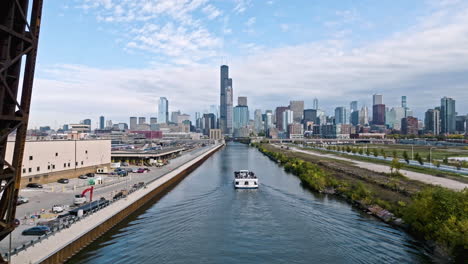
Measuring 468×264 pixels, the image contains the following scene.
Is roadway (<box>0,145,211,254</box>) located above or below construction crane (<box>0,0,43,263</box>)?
below

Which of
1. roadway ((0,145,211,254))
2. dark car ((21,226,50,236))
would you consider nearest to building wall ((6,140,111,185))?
roadway ((0,145,211,254))

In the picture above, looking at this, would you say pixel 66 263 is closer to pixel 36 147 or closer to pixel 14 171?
pixel 14 171

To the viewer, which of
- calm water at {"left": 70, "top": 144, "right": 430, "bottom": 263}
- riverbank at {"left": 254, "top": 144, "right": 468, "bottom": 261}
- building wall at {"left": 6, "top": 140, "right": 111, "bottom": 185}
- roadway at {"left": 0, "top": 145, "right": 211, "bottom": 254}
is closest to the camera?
riverbank at {"left": 254, "top": 144, "right": 468, "bottom": 261}

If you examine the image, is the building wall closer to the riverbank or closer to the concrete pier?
the concrete pier

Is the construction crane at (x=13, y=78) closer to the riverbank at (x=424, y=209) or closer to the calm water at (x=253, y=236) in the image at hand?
the calm water at (x=253, y=236)

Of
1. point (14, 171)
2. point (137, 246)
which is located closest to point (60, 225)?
point (137, 246)

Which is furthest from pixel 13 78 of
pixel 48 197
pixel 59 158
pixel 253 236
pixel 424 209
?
pixel 59 158

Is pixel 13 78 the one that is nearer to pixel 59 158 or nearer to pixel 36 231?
pixel 36 231
